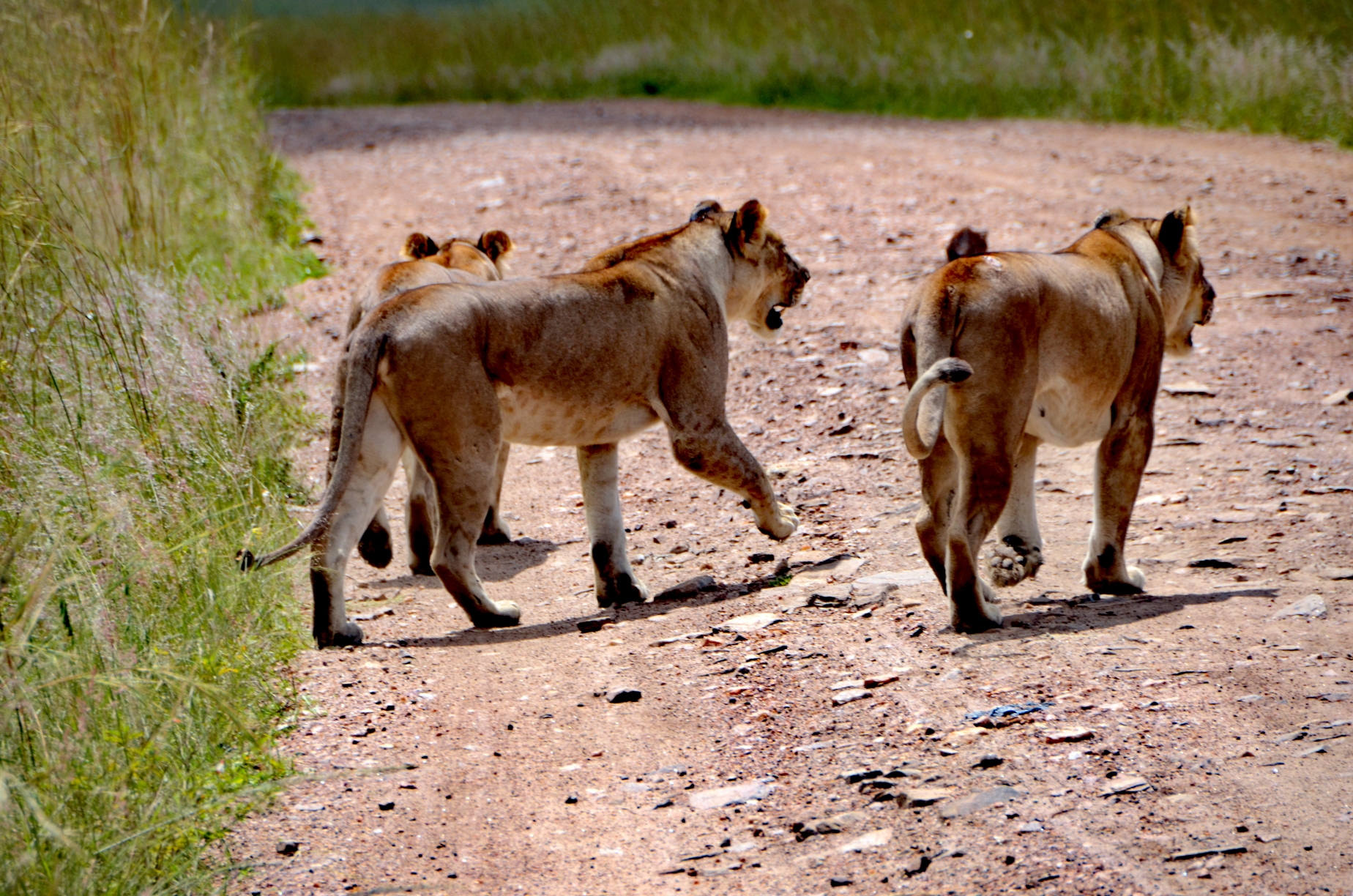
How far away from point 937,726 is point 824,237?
7261 mm

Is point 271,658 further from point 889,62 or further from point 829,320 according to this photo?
point 889,62

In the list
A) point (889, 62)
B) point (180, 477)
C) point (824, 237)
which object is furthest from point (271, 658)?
point (889, 62)

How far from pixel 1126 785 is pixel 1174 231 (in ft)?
10.6

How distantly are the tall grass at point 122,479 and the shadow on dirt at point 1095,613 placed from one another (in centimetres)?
233

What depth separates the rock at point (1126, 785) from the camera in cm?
368

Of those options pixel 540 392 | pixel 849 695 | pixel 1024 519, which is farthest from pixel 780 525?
pixel 849 695

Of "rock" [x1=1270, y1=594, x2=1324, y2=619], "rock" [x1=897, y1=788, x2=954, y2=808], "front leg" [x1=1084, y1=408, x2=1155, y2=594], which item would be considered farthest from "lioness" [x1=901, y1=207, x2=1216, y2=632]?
"rock" [x1=897, y1=788, x2=954, y2=808]

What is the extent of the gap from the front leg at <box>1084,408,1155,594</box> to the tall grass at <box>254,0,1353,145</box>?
8.83 meters

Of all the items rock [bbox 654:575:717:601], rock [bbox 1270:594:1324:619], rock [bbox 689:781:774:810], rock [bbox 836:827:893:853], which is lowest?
rock [bbox 654:575:717:601]

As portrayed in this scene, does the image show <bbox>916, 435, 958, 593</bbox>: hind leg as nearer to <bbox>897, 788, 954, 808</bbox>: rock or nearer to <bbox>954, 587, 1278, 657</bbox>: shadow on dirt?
<bbox>954, 587, 1278, 657</bbox>: shadow on dirt

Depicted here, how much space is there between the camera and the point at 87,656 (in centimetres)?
379

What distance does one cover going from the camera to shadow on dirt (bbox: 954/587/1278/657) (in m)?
5.01

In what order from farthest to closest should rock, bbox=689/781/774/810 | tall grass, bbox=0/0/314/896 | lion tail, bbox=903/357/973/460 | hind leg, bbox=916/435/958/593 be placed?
hind leg, bbox=916/435/958/593
lion tail, bbox=903/357/973/460
rock, bbox=689/781/774/810
tall grass, bbox=0/0/314/896

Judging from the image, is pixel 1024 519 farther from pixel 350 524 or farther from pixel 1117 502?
pixel 350 524
